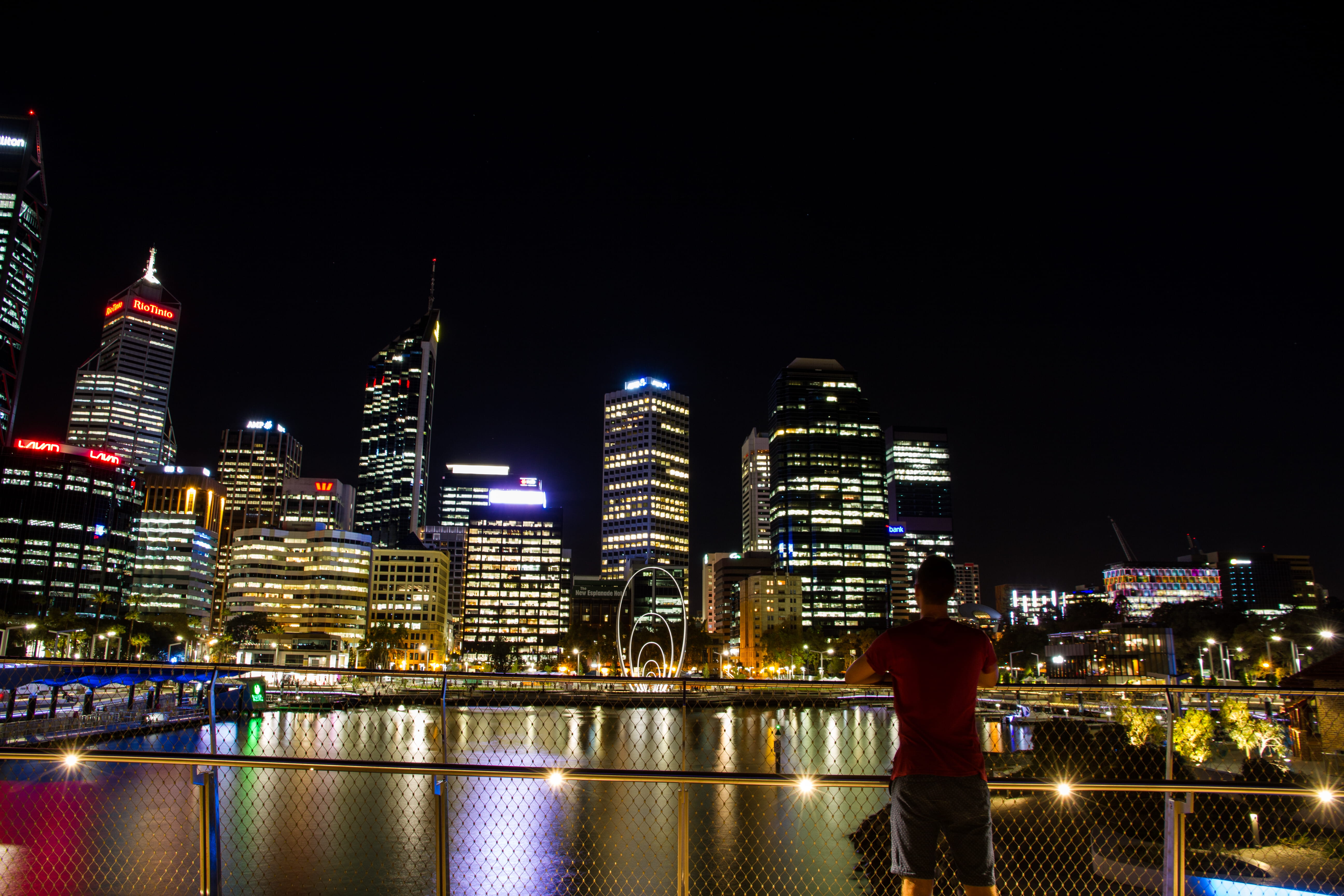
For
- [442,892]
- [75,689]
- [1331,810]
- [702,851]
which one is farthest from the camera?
[75,689]

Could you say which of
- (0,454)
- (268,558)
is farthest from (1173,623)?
(0,454)

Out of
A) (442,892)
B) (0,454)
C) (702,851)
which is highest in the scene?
(0,454)

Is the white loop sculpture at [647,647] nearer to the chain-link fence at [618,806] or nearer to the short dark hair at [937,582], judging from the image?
the chain-link fence at [618,806]

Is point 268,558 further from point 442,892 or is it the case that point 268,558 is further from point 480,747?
point 442,892

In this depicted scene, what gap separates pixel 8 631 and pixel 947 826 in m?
90.7

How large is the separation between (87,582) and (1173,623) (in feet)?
550

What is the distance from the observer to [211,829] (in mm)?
6348

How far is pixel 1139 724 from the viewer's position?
33.5m

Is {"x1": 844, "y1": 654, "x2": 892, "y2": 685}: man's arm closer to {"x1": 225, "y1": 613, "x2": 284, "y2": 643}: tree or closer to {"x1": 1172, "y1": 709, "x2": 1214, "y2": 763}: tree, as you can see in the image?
{"x1": 1172, "y1": 709, "x2": 1214, "y2": 763}: tree

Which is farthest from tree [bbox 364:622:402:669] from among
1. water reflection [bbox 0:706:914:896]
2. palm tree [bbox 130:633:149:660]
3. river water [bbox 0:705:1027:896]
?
water reflection [bbox 0:706:914:896]

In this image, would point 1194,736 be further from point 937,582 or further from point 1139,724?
point 937,582

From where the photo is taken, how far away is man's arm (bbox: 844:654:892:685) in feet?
15.0

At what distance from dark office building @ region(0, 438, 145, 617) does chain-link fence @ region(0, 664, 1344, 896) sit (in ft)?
325

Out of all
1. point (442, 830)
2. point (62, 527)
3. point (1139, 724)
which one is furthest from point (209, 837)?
point (62, 527)
